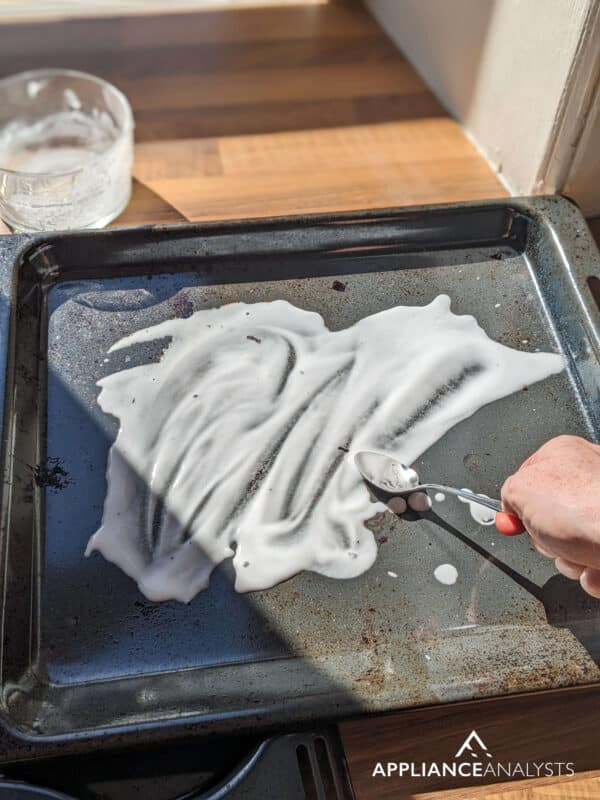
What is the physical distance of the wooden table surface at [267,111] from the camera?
929 millimetres

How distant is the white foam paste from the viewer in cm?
63

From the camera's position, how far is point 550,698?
611 millimetres

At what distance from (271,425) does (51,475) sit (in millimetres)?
190

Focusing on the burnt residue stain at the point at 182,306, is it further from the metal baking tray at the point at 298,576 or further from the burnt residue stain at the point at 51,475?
the burnt residue stain at the point at 51,475

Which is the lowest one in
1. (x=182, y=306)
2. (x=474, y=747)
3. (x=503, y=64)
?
(x=474, y=747)

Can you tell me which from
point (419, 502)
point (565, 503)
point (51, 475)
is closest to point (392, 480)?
point (419, 502)

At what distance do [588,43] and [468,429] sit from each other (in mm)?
392

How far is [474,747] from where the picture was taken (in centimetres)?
59

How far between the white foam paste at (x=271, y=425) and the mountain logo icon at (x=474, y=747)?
14 cm

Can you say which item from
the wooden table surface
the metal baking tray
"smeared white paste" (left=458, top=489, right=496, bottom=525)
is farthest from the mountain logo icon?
the wooden table surface

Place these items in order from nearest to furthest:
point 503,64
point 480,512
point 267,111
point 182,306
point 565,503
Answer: point 565,503 → point 480,512 → point 182,306 → point 503,64 → point 267,111

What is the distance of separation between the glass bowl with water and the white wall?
0.41m

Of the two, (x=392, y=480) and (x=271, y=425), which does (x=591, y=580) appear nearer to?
(x=392, y=480)

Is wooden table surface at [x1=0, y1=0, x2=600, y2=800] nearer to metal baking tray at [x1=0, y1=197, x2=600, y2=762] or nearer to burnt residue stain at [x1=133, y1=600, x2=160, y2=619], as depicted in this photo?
metal baking tray at [x1=0, y1=197, x2=600, y2=762]
